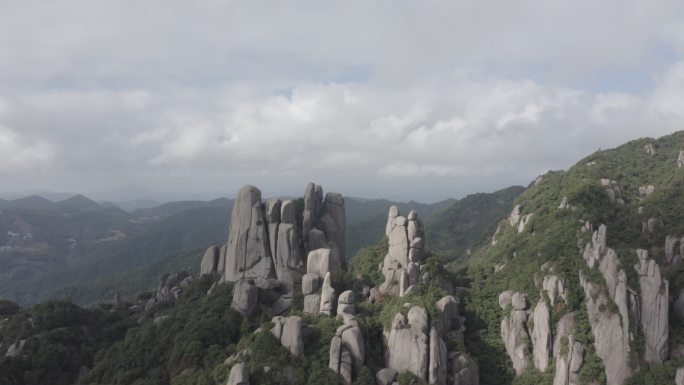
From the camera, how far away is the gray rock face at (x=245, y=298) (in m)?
39.2

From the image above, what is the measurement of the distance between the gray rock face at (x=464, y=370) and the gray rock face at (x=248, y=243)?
19.4 m

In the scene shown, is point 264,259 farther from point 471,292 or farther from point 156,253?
point 156,253

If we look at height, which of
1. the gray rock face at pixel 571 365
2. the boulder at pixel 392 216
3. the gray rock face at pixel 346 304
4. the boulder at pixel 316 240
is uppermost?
the boulder at pixel 392 216

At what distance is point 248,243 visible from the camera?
46.7 metres

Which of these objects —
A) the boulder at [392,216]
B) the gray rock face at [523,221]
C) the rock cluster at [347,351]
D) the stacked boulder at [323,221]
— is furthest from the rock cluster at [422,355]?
the gray rock face at [523,221]

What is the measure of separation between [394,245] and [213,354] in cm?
1929

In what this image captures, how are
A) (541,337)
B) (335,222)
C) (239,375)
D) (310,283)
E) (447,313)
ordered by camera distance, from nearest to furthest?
(239,375)
(541,337)
(447,313)
(310,283)
(335,222)

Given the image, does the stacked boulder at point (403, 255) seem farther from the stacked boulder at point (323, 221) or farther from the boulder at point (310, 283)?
the boulder at point (310, 283)

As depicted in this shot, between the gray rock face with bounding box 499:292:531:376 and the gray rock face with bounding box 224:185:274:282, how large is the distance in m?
22.9

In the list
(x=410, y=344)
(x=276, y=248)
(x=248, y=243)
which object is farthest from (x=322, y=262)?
(x=410, y=344)

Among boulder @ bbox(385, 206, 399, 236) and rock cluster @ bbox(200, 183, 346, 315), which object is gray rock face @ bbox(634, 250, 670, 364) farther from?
rock cluster @ bbox(200, 183, 346, 315)

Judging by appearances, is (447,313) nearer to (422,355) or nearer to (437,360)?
(437,360)

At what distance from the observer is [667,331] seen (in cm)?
3722

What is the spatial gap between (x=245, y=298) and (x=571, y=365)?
88.5ft
